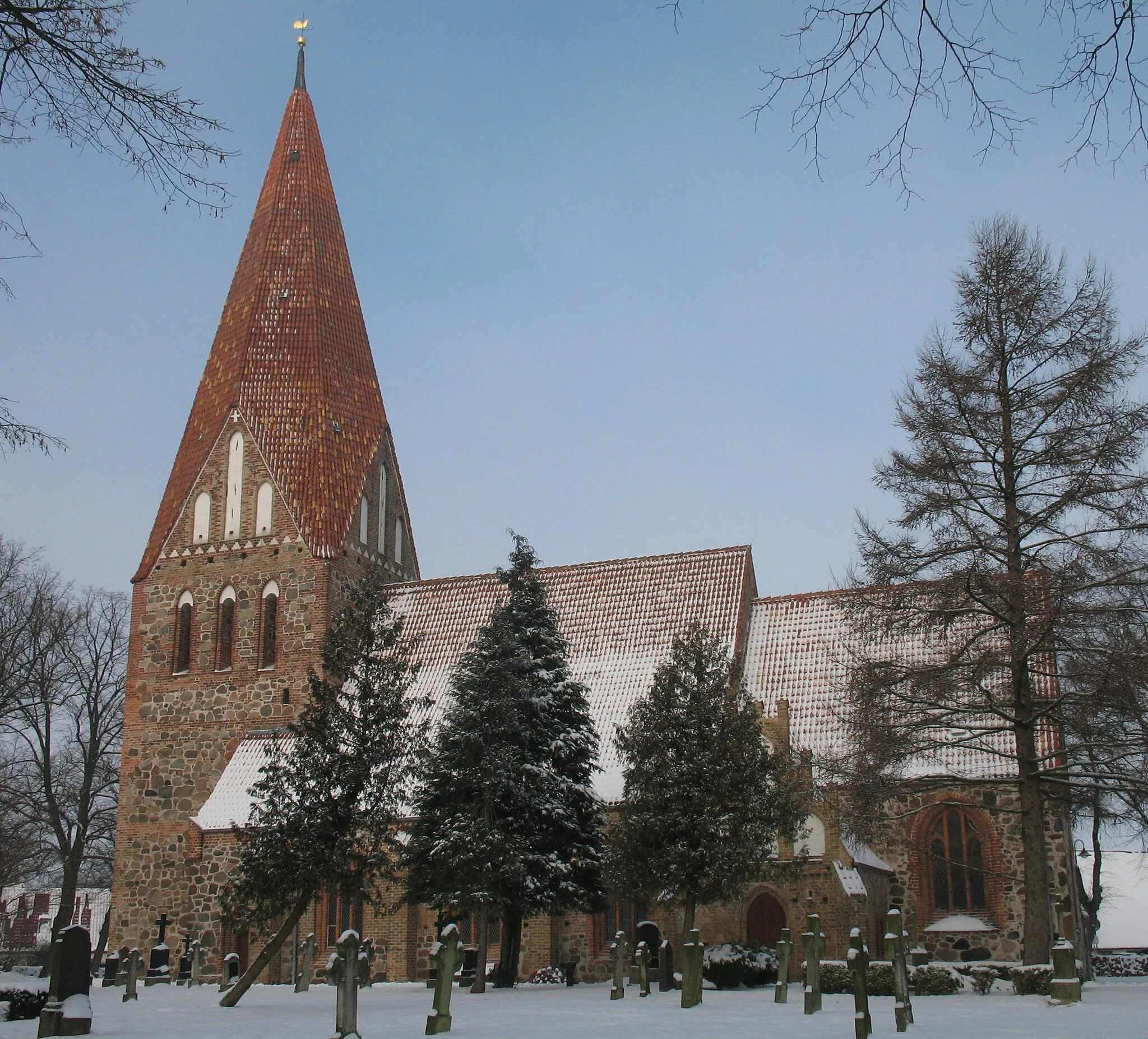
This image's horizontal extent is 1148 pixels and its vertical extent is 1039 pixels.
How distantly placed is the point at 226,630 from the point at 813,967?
19125 millimetres

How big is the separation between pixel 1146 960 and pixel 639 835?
16.8 meters

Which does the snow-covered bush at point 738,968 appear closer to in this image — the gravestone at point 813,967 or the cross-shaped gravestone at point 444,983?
the gravestone at point 813,967

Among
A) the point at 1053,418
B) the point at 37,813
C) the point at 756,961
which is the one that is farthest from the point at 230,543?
the point at 1053,418

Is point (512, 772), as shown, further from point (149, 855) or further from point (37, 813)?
point (37, 813)

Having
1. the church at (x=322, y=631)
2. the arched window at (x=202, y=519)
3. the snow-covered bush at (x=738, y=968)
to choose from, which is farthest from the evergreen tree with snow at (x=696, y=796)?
the arched window at (x=202, y=519)

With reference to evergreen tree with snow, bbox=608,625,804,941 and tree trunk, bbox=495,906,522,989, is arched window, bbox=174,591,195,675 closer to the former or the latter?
tree trunk, bbox=495,906,522,989

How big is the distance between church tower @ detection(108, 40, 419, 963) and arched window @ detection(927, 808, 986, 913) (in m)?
13.9

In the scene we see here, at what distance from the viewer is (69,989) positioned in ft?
38.2

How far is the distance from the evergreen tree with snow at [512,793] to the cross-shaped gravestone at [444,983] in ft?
24.3

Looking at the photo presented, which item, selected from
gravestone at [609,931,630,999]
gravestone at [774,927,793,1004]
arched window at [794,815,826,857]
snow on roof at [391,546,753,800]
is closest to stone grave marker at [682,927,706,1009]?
gravestone at [774,927,793,1004]

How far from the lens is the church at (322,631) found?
74.8ft

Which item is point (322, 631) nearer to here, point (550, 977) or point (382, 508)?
point (382, 508)

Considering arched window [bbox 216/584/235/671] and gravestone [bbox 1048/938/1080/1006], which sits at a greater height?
arched window [bbox 216/584/235/671]

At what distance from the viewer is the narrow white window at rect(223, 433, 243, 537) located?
29.7 m
